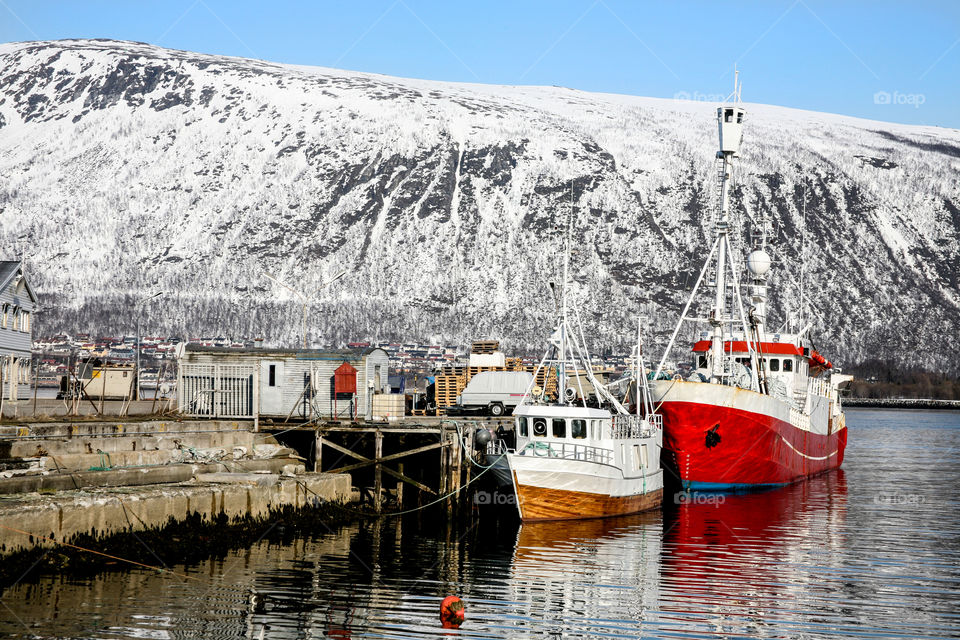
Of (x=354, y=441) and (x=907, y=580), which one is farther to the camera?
(x=354, y=441)

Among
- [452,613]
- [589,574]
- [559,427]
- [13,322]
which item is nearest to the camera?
[452,613]

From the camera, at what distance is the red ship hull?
1960 inches

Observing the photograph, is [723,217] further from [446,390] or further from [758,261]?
[446,390]

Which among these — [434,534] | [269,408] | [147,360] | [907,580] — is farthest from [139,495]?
[147,360]

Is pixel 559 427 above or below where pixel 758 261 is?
below

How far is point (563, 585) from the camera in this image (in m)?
30.7

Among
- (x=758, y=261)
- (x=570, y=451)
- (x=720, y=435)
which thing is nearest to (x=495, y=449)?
(x=570, y=451)

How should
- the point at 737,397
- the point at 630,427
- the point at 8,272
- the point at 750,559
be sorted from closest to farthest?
the point at 750,559 → the point at 630,427 → the point at 737,397 → the point at 8,272

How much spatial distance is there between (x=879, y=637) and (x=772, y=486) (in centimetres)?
3182

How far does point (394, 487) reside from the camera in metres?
47.9

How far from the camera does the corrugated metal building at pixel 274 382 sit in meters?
49.9

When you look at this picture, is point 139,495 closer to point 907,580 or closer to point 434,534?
point 434,534

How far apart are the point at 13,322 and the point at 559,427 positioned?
29588 mm

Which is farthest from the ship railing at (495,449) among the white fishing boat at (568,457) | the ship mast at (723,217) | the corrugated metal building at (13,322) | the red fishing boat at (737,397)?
the corrugated metal building at (13,322)
